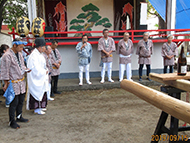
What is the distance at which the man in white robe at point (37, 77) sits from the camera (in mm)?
3377

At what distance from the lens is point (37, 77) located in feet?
11.4

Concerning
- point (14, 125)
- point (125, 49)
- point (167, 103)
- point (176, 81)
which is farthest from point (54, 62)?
point (167, 103)

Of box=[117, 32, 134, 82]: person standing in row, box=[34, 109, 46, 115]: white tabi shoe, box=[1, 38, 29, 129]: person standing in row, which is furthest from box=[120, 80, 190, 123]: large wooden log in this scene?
box=[117, 32, 134, 82]: person standing in row

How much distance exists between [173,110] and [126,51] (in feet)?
15.7

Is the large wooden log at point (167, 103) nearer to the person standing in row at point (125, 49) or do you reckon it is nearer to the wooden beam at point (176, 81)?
the wooden beam at point (176, 81)

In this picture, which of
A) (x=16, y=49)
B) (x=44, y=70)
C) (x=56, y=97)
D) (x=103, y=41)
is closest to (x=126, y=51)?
(x=103, y=41)

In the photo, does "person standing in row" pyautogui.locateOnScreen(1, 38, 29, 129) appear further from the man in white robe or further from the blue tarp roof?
the blue tarp roof

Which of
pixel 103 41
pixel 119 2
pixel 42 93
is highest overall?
pixel 119 2

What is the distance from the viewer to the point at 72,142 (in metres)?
2.55

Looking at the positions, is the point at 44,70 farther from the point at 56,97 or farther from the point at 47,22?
the point at 47,22

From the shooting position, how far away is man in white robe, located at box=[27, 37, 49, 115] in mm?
3377

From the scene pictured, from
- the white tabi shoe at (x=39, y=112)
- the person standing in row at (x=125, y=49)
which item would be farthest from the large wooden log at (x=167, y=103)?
the person standing in row at (x=125, y=49)

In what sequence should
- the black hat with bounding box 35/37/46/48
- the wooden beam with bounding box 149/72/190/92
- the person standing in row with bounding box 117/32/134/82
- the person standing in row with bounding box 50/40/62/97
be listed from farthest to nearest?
the person standing in row with bounding box 117/32/134/82
the person standing in row with bounding box 50/40/62/97
the black hat with bounding box 35/37/46/48
the wooden beam with bounding box 149/72/190/92

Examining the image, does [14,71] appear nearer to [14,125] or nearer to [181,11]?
[14,125]
